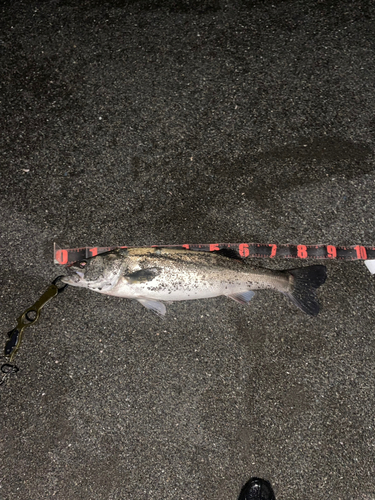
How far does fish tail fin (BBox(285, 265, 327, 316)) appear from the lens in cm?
402

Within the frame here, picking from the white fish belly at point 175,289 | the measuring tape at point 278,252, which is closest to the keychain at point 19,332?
the measuring tape at point 278,252

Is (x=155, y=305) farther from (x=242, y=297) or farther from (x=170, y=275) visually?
(x=242, y=297)

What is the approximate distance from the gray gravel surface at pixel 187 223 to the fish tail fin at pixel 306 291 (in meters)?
0.20

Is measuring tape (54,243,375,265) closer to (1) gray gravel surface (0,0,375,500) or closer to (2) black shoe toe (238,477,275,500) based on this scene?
(1) gray gravel surface (0,0,375,500)

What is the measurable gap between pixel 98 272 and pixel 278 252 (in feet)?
7.19

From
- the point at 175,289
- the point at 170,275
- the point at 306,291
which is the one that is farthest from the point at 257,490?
the point at 170,275

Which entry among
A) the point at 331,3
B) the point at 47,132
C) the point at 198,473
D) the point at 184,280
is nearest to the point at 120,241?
the point at 184,280

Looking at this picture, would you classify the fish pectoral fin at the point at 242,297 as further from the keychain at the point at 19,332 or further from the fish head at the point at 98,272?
the keychain at the point at 19,332

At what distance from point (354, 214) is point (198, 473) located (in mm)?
3636

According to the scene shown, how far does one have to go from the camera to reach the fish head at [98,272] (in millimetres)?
3748

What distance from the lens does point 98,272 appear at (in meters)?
3.74

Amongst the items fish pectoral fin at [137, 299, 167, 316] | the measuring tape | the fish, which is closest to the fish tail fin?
the fish

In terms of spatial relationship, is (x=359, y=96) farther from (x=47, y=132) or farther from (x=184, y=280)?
(x=47, y=132)

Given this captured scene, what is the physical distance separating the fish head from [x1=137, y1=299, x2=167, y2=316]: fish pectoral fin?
1.45 ft
